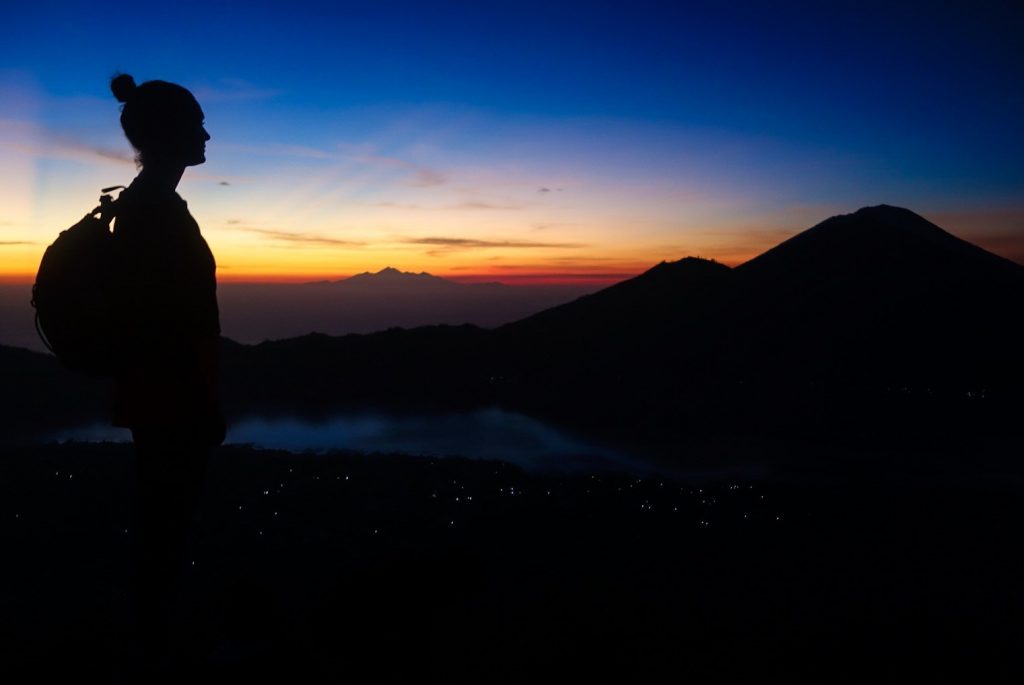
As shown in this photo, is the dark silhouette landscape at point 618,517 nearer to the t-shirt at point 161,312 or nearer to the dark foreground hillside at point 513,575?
the dark foreground hillside at point 513,575

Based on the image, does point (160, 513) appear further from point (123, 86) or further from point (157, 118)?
point (123, 86)

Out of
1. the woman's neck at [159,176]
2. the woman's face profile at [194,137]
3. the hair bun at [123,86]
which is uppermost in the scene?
the hair bun at [123,86]

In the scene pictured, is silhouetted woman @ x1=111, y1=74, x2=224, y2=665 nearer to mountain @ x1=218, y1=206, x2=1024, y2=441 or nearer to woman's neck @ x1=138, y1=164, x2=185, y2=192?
woman's neck @ x1=138, y1=164, x2=185, y2=192

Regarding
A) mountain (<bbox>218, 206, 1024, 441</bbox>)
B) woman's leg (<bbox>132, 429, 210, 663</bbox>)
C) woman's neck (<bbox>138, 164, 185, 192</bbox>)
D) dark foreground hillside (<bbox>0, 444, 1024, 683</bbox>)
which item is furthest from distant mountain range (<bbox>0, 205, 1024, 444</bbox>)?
woman's neck (<bbox>138, 164, 185, 192</bbox>)

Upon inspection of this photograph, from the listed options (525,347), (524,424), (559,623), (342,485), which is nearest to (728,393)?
(524,424)

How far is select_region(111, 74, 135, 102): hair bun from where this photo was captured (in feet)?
9.37

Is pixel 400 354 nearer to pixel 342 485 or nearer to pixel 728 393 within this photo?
pixel 728 393

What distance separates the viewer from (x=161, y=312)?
9.00 ft

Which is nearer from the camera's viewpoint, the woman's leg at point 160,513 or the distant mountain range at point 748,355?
the woman's leg at point 160,513

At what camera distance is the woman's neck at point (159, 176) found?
2.88m

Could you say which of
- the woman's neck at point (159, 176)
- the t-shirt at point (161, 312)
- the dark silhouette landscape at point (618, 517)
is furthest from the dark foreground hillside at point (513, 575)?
the woman's neck at point (159, 176)

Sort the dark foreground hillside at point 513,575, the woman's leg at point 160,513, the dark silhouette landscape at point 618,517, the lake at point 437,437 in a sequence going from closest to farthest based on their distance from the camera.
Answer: the woman's leg at point 160,513
the dark foreground hillside at point 513,575
the dark silhouette landscape at point 618,517
the lake at point 437,437

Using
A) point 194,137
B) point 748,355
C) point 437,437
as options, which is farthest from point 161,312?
point 748,355

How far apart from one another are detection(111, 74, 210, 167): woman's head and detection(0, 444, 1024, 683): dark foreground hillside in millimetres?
2473
